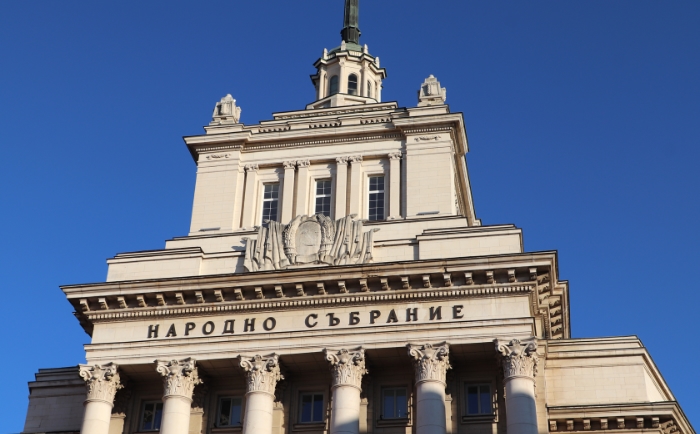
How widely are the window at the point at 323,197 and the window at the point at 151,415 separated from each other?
35.4ft

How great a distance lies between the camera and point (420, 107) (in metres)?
46.7

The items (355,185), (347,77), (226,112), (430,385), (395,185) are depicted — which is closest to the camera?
(430,385)

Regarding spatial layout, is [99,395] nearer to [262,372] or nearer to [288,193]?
[262,372]

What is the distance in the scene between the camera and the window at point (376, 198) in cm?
4456

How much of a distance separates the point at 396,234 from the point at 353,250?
229 centimetres

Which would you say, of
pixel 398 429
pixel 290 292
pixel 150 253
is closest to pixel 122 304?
pixel 150 253

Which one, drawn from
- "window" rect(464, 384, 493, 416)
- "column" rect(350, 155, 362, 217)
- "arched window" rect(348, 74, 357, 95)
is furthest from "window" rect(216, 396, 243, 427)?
"arched window" rect(348, 74, 357, 95)

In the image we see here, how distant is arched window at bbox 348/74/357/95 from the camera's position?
54.0m

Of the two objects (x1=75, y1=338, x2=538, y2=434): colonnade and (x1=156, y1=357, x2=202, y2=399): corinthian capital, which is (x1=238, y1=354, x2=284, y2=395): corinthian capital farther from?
(x1=156, y1=357, x2=202, y2=399): corinthian capital

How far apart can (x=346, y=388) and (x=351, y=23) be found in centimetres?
2750

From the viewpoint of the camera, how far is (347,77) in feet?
178

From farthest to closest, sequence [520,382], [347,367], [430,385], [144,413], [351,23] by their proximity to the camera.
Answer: [351,23]
[144,413]
[347,367]
[430,385]
[520,382]

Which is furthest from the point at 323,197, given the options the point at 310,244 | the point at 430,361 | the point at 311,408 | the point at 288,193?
the point at 430,361

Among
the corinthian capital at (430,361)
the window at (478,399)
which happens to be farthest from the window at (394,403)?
the window at (478,399)
